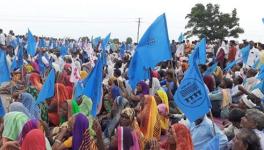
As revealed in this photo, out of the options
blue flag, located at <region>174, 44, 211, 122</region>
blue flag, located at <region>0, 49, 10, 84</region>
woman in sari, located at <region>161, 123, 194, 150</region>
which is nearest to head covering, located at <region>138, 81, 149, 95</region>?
blue flag, located at <region>0, 49, 10, 84</region>

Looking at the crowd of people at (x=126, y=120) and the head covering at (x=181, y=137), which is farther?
the head covering at (x=181, y=137)

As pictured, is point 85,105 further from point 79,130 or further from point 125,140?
point 125,140

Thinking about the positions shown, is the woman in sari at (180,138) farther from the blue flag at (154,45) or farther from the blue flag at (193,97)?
the blue flag at (154,45)

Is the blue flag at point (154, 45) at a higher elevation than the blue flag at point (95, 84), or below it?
higher

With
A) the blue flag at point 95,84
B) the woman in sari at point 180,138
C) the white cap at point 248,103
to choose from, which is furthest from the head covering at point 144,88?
the woman in sari at point 180,138

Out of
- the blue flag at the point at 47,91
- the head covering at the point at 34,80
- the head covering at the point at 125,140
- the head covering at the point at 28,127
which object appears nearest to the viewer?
the head covering at the point at 28,127

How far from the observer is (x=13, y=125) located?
4.80 m

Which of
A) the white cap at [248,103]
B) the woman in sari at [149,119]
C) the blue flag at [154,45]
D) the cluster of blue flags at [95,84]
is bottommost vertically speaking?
the woman in sari at [149,119]

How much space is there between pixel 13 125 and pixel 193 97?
1.99m

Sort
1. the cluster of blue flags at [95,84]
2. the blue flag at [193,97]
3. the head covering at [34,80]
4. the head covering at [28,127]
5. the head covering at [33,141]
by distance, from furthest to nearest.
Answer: the head covering at [34,80], the cluster of blue flags at [95,84], the blue flag at [193,97], the head covering at [28,127], the head covering at [33,141]

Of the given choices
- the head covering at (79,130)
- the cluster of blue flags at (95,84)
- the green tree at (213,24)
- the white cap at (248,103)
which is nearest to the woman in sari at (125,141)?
the head covering at (79,130)

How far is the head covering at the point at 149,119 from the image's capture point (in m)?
6.71

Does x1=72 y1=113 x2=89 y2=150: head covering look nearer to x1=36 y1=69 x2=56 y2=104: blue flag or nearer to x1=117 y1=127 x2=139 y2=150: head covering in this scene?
x1=117 y1=127 x2=139 y2=150: head covering

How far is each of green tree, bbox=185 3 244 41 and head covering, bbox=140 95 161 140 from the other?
2477cm
